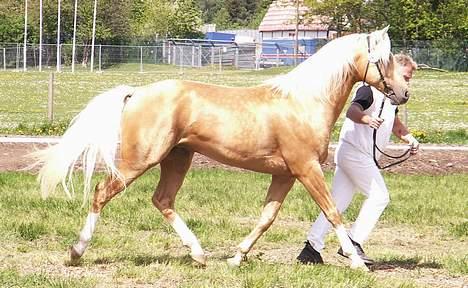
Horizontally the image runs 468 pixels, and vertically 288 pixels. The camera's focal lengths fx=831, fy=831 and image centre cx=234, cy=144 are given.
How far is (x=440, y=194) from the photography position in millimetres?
12164

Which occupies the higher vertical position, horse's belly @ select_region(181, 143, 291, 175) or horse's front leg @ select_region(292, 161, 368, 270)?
horse's belly @ select_region(181, 143, 291, 175)

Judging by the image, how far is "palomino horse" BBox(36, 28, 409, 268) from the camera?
6.96 meters

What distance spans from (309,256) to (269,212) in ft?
2.02

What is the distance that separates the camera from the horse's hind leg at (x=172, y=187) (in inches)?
289

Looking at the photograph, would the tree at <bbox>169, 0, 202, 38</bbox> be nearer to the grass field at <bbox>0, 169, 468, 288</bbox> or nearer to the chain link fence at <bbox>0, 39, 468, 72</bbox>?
the chain link fence at <bbox>0, 39, 468, 72</bbox>

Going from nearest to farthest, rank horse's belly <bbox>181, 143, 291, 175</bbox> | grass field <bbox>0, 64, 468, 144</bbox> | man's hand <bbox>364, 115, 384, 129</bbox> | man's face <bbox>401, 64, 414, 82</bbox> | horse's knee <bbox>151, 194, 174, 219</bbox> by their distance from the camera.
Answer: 1. horse's belly <bbox>181, 143, 291, 175</bbox>
2. man's hand <bbox>364, 115, 384, 129</bbox>
3. man's face <bbox>401, 64, 414, 82</bbox>
4. horse's knee <bbox>151, 194, 174, 219</bbox>
5. grass field <bbox>0, 64, 468, 144</bbox>

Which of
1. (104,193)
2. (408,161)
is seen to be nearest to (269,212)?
(104,193)

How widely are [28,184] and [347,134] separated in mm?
6019

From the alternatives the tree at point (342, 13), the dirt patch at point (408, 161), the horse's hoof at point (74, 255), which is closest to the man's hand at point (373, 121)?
the horse's hoof at point (74, 255)

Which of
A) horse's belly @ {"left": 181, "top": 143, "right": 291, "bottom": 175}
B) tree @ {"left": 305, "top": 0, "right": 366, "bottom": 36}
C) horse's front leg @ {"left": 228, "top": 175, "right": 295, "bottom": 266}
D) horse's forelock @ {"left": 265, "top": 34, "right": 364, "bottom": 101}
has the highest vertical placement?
tree @ {"left": 305, "top": 0, "right": 366, "bottom": 36}

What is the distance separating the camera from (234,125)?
7.00 metres

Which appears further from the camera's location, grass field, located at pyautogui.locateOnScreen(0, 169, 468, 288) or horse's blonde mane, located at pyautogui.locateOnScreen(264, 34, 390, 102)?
horse's blonde mane, located at pyautogui.locateOnScreen(264, 34, 390, 102)

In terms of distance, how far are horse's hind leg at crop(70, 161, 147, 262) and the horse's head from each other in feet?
6.88

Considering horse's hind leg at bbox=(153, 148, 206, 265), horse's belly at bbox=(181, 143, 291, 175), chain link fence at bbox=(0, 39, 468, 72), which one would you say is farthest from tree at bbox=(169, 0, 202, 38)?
horse's belly at bbox=(181, 143, 291, 175)
